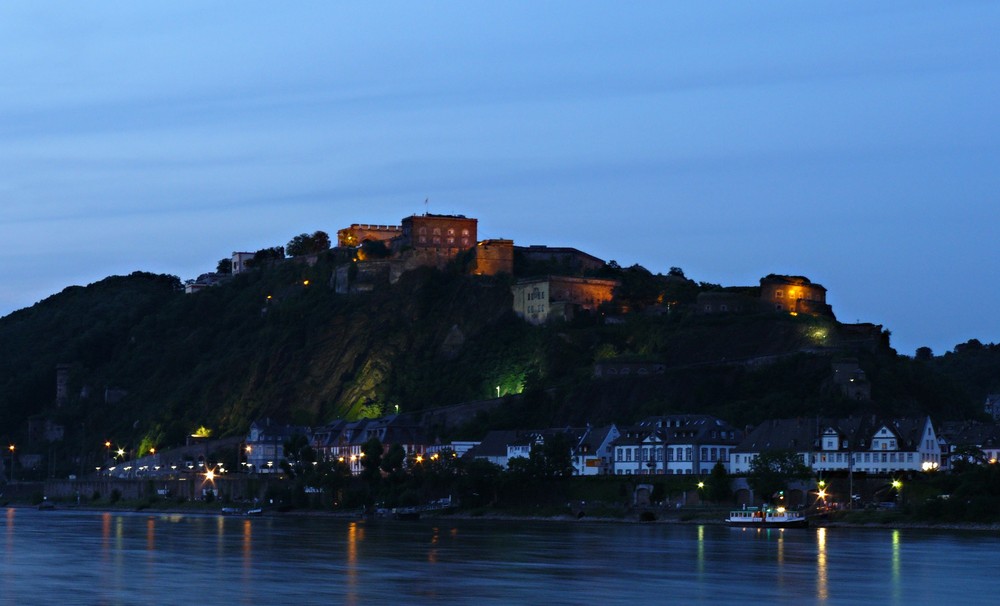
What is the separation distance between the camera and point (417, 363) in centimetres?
14438

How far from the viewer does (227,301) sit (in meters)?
183

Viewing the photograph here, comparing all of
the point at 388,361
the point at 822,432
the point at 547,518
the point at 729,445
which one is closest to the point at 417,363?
the point at 388,361

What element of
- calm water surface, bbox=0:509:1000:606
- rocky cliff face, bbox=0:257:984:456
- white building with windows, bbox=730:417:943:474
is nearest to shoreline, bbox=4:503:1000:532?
calm water surface, bbox=0:509:1000:606

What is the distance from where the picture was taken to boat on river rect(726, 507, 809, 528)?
8400cm

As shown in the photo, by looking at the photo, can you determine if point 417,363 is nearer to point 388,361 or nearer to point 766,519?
point 388,361

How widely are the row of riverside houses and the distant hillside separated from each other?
6.82 meters

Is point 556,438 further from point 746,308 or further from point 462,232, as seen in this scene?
point 462,232

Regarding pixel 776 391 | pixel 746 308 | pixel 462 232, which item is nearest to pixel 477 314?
pixel 462 232

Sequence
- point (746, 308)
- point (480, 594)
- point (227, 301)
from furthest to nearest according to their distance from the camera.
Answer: point (227, 301) → point (746, 308) → point (480, 594)

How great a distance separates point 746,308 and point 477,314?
2665 cm

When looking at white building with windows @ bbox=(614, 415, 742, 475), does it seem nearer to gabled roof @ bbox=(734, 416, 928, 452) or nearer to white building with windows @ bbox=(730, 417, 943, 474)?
gabled roof @ bbox=(734, 416, 928, 452)

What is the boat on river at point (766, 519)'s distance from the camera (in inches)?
3307

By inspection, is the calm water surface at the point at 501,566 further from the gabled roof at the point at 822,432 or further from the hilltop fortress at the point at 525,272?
the hilltop fortress at the point at 525,272

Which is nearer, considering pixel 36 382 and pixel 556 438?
pixel 556 438
